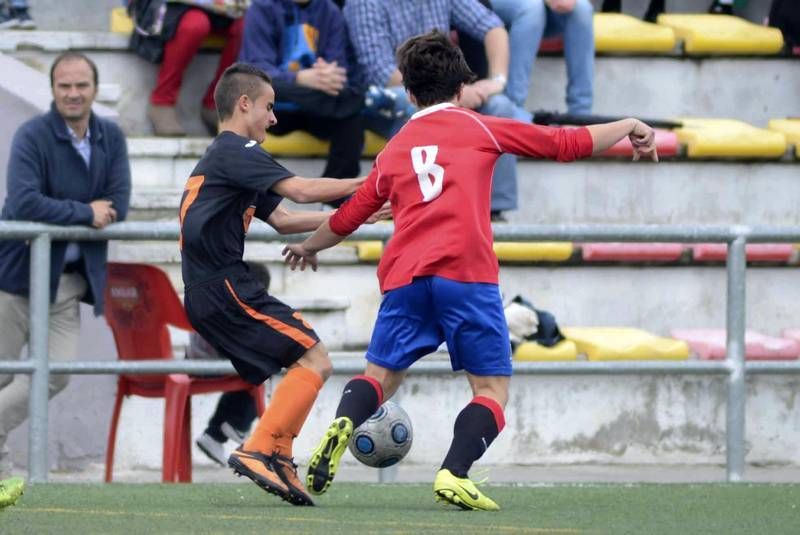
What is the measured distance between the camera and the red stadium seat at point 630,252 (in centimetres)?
1026

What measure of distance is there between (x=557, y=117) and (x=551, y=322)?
1473 mm

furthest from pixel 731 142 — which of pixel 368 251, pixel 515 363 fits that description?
pixel 515 363

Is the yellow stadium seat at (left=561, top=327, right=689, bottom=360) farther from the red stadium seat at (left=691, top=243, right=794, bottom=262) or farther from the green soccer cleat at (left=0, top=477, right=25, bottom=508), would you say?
the green soccer cleat at (left=0, top=477, right=25, bottom=508)

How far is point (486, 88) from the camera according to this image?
10180 mm

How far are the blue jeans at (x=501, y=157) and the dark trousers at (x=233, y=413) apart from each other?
2.01m

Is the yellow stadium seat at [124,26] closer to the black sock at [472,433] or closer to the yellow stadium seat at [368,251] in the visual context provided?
the yellow stadium seat at [368,251]

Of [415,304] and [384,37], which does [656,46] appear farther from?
[415,304]

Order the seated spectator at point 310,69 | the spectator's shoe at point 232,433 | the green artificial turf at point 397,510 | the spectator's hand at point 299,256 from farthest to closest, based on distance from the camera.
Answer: the seated spectator at point 310,69 → the spectator's shoe at point 232,433 → the spectator's hand at point 299,256 → the green artificial turf at point 397,510

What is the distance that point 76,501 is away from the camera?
21.7ft

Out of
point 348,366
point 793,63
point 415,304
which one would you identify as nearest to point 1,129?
point 348,366

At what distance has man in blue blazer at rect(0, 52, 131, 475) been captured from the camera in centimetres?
801

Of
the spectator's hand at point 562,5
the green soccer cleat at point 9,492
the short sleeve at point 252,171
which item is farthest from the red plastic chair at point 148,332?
the spectator's hand at point 562,5

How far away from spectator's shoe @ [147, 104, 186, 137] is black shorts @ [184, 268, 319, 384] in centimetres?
433

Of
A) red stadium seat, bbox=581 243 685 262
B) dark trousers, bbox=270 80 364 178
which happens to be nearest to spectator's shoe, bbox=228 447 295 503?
dark trousers, bbox=270 80 364 178
